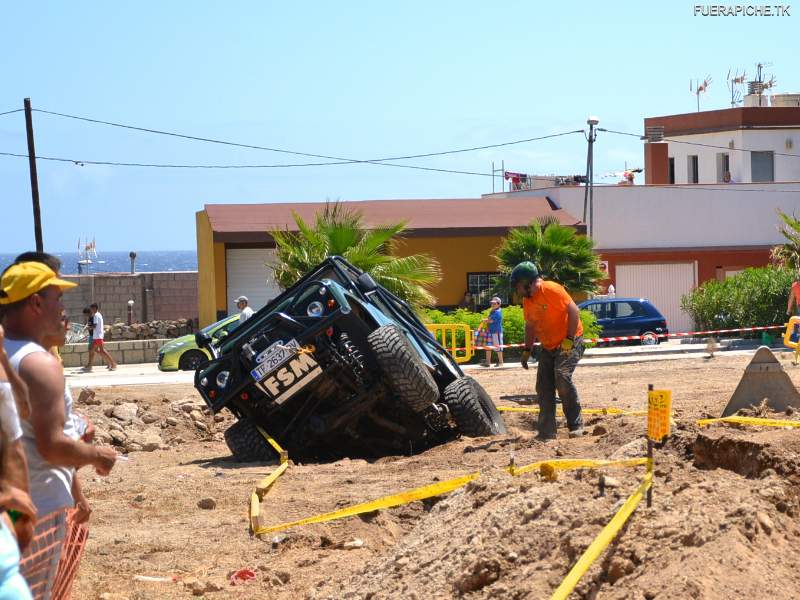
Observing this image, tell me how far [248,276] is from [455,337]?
935 cm

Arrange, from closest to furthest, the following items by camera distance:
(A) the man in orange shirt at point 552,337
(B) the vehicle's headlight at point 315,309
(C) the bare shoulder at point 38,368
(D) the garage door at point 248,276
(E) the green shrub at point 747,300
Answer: (C) the bare shoulder at point 38,368 → (A) the man in orange shirt at point 552,337 → (B) the vehicle's headlight at point 315,309 → (E) the green shrub at point 747,300 → (D) the garage door at point 248,276

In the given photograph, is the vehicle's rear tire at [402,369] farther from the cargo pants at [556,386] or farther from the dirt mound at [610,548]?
the dirt mound at [610,548]

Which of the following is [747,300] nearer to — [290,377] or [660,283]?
[660,283]

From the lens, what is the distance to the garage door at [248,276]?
3161 cm

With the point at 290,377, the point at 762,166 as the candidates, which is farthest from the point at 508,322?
the point at 762,166

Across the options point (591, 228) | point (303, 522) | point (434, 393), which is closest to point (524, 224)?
point (591, 228)

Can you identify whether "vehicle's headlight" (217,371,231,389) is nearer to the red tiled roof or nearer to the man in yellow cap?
the man in yellow cap

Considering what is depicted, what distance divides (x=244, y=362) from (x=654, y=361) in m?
13.8

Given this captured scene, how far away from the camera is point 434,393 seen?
11.0m

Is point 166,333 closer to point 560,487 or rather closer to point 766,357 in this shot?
point 766,357

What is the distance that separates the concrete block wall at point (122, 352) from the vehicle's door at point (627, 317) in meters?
11.7

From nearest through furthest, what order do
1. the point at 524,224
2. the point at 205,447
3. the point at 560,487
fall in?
the point at 560,487
the point at 205,447
the point at 524,224

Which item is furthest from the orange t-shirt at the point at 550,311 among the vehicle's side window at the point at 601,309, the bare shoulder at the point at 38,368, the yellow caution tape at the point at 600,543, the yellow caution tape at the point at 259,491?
the vehicle's side window at the point at 601,309

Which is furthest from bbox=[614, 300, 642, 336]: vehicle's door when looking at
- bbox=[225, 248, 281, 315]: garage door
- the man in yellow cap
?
the man in yellow cap
